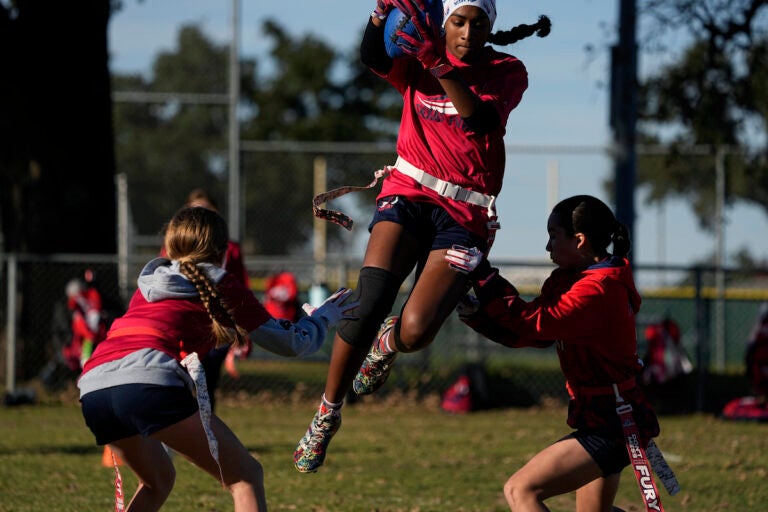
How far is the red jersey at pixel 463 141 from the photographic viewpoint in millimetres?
5426

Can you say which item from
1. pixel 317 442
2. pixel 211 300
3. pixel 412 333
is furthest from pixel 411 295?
pixel 211 300

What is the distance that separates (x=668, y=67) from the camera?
14516 mm

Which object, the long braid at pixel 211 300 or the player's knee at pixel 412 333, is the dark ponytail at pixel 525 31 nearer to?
the player's knee at pixel 412 333

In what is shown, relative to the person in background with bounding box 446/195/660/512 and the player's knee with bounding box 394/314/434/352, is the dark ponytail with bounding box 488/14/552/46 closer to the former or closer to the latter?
the person in background with bounding box 446/195/660/512

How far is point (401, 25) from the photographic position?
5090mm

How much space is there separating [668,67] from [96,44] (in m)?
7.53

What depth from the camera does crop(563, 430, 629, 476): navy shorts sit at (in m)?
4.86

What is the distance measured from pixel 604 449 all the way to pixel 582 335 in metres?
0.50

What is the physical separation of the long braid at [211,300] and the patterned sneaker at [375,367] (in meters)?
1.01

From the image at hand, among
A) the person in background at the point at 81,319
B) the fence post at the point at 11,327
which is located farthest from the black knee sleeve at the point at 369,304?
the fence post at the point at 11,327

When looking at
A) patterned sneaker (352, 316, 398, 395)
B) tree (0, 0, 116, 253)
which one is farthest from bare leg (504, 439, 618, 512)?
tree (0, 0, 116, 253)

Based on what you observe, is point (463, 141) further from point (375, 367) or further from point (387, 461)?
point (387, 461)

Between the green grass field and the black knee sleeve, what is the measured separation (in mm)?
1903

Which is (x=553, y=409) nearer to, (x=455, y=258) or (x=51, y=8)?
(x=51, y=8)
